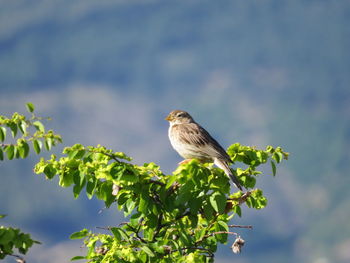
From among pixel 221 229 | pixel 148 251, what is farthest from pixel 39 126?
pixel 221 229

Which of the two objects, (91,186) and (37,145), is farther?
(91,186)

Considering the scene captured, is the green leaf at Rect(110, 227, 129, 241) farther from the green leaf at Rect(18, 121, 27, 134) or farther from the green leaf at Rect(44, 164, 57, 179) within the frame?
the green leaf at Rect(18, 121, 27, 134)

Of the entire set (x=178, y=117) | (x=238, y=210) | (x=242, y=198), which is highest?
(x=178, y=117)

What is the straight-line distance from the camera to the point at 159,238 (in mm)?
8438

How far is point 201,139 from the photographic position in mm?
10977

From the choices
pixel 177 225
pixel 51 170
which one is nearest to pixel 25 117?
pixel 51 170

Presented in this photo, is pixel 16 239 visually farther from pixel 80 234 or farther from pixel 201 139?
pixel 201 139

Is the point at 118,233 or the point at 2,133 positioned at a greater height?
the point at 2,133

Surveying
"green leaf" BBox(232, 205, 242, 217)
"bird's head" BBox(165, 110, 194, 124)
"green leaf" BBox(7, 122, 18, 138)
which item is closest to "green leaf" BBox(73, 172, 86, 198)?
"green leaf" BBox(7, 122, 18, 138)

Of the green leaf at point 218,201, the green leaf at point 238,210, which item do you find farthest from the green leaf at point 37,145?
the green leaf at point 238,210

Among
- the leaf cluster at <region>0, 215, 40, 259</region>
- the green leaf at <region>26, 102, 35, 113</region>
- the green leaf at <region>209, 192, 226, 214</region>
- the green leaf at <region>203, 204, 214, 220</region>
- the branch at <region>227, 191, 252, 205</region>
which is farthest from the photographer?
the branch at <region>227, 191, 252, 205</region>

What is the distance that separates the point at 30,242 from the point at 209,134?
5.81 metres

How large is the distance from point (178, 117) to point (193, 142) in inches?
65.0

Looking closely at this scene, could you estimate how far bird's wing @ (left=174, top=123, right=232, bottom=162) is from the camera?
1008 centimetres
